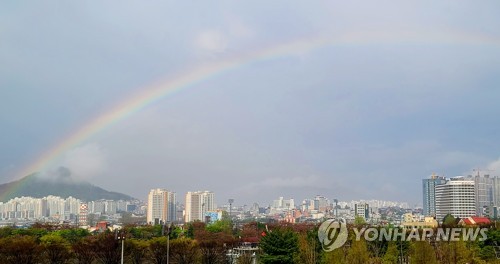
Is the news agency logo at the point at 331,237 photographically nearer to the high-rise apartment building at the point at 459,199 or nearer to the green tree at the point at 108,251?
the green tree at the point at 108,251

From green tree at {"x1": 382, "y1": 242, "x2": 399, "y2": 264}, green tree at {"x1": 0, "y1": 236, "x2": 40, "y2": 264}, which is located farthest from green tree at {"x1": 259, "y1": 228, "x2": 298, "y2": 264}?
green tree at {"x1": 0, "y1": 236, "x2": 40, "y2": 264}

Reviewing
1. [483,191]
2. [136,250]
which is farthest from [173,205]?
[136,250]

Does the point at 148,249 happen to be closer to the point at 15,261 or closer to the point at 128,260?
the point at 128,260

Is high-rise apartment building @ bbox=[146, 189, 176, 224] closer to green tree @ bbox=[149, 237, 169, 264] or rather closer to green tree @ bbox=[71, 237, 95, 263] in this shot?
green tree @ bbox=[149, 237, 169, 264]

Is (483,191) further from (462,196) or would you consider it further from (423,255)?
(423,255)

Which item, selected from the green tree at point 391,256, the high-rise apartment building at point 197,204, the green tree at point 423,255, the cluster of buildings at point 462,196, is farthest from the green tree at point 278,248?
the high-rise apartment building at point 197,204

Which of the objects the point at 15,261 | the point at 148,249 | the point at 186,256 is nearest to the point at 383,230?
the point at 186,256
